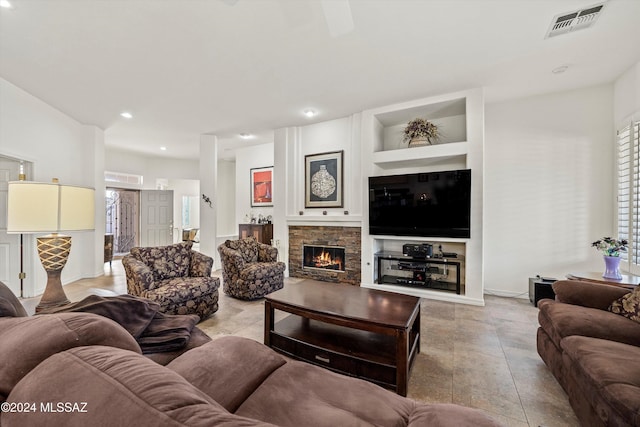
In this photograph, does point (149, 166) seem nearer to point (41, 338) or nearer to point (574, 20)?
point (41, 338)

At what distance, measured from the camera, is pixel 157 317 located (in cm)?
137

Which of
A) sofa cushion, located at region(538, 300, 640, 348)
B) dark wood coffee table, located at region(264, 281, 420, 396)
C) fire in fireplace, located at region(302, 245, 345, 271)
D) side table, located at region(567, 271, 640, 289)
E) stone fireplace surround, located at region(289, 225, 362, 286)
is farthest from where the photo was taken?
fire in fireplace, located at region(302, 245, 345, 271)

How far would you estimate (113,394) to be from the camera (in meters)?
0.47

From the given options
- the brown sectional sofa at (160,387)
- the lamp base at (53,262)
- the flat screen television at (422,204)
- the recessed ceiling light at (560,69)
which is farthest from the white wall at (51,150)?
the recessed ceiling light at (560,69)

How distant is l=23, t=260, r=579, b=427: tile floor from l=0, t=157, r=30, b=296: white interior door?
170 centimetres

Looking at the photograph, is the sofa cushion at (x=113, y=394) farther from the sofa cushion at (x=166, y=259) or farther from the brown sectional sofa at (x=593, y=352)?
the sofa cushion at (x=166, y=259)

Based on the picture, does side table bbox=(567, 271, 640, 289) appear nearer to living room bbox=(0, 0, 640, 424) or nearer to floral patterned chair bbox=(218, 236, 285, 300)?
living room bbox=(0, 0, 640, 424)

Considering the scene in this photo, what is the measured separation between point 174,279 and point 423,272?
10.8 ft

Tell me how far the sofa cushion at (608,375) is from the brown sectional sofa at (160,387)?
2.59 ft

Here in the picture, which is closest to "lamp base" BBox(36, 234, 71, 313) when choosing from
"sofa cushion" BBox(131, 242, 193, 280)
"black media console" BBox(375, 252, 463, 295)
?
"sofa cushion" BBox(131, 242, 193, 280)

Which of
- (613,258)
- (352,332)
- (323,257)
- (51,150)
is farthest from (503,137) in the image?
(51,150)

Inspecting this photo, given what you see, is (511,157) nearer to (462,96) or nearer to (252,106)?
(462,96)

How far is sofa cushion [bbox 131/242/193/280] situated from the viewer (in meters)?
2.91

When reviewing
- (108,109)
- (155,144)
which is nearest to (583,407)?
(108,109)
